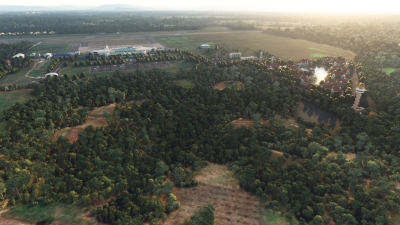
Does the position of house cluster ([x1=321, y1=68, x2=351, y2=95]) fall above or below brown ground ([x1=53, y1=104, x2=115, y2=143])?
above

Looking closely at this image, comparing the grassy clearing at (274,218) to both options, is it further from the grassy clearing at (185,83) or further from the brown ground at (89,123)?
the grassy clearing at (185,83)

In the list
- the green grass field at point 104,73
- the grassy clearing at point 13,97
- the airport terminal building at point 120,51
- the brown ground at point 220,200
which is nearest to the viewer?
the brown ground at point 220,200

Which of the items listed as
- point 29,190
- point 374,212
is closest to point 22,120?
point 29,190

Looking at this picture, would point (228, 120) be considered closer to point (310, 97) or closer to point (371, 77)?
point (310, 97)

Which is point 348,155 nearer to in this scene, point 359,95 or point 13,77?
point 359,95

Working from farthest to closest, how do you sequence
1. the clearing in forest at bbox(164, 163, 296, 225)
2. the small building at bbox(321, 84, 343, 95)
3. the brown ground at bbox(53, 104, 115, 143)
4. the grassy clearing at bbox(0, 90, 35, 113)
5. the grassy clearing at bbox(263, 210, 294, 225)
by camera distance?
the small building at bbox(321, 84, 343, 95)
the grassy clearing at bbox(0, 90, 35, 113)
the brown ground at bbox(53, 104, 115, 143)
the clearing in forest at bbox(164, 163, 296, 225)
the grassy clearing at bbox(263, 210, 294, 225)

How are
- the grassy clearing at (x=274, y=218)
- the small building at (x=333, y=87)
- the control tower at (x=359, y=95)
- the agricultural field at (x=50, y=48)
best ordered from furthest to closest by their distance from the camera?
the agricultural field at (x=50, y=48), the small building at (x=333, y=87), the control tower at (x=359, y=95), the grassy clearing at (x=274, y=218)

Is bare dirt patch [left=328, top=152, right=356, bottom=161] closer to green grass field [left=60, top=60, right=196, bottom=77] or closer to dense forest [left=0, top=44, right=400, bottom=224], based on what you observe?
dense forest [left=0, top=44, right=400, bottom=224]

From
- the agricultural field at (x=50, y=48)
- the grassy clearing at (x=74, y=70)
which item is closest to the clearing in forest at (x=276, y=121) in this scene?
the grassy clearing at (x=74, y=70)

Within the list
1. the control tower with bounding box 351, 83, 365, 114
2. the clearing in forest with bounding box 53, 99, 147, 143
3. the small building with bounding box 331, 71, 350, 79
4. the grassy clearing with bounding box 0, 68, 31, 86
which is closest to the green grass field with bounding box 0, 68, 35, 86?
the grassy clearing with bounding box 0, 68, 31, 86
